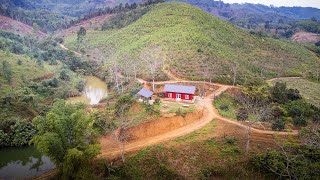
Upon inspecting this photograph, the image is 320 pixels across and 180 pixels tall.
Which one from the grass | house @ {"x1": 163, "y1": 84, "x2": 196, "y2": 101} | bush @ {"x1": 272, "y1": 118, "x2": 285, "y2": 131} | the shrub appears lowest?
the grass

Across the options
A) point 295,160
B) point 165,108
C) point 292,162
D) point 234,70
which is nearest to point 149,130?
point 165,108

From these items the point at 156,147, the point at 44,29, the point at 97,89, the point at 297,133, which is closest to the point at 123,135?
the point at 156,147

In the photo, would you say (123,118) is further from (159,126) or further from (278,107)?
(278,107)

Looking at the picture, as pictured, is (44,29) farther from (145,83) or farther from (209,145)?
(209,145)

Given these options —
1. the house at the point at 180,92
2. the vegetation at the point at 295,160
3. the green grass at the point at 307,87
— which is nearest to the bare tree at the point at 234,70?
the green grass at the point at 307,87

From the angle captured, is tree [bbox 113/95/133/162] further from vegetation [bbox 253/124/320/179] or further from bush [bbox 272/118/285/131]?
bush [bbox 272/118/285/131]

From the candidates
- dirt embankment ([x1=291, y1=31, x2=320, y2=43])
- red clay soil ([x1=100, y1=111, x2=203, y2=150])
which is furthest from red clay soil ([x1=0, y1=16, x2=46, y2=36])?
dirt embankment ([x1=291, y1=31, x2=320, y2=43])
